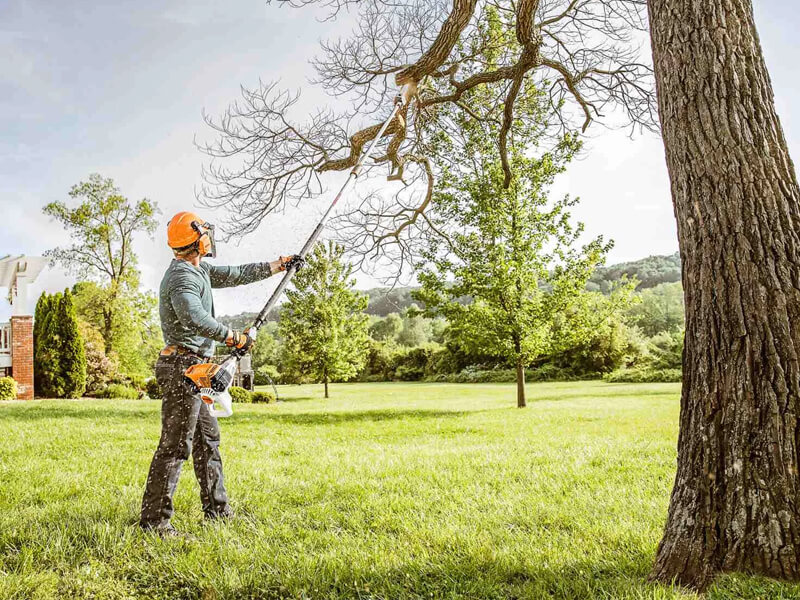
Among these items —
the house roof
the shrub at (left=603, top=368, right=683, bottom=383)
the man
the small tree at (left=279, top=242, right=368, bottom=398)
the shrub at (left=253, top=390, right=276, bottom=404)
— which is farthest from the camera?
the shrub at (left=603, top=368, right=683, bottom=383)

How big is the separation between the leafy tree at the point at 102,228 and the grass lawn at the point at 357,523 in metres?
17.3

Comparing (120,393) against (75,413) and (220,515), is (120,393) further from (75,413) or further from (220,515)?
(220,515)

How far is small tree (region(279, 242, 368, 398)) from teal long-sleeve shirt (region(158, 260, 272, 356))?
1523cm

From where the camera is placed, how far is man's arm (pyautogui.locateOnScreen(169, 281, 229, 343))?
3.40m

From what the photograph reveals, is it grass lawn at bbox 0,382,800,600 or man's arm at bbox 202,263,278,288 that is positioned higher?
man's arm at bbox 202,263,278,288

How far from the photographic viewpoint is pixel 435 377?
116 ft

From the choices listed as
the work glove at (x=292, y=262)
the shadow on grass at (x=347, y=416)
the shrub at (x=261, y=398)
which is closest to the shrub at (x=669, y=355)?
the shadow on grass at (x=347, y=416)

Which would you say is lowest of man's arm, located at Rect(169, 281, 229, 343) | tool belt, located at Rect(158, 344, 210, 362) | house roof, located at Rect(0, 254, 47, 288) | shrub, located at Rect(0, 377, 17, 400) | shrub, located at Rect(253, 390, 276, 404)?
shrub, located at Rect(253, 390, 276, 404)

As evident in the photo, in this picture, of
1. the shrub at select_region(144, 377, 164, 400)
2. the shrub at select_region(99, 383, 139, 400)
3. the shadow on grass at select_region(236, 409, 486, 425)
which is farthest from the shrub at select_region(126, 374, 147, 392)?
the shadow on grass at select_region(236, 409, 486, 425)

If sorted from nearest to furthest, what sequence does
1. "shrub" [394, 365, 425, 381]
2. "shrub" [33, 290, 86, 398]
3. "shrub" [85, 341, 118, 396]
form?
"shrub" [33, 290, 86, 398] → "shrub" [85, 341, 118, 396] → "shrub" [394, 365, 425, 381]

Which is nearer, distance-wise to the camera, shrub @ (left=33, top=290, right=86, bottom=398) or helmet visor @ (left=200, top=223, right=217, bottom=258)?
helmet visor @ (left=200, top=223, right=217, bottom=258)

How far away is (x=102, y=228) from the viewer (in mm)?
23172

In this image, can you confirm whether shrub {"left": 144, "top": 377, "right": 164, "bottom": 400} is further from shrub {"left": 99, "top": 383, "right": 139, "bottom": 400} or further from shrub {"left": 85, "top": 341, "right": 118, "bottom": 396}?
shrub {"left": 85, "top": 341, "right": 118, "bottom": 396}

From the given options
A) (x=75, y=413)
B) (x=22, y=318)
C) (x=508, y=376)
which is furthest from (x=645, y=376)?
(x=22, y=318)
